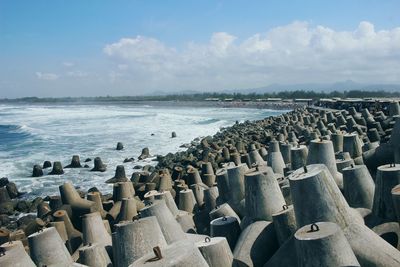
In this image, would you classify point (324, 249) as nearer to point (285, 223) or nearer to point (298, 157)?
point (285, 223)

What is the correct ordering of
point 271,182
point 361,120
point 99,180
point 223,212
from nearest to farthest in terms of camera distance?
point 271,182 < point 223,212 < point 361,120 < point 99,180

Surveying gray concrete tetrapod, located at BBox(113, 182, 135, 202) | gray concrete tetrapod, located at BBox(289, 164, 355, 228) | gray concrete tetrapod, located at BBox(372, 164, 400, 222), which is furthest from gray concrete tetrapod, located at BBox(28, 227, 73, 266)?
gray concrete tetrapod, located at BBox(113, 182, 135, 202)

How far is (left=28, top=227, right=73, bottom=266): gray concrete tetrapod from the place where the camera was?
5.27 m

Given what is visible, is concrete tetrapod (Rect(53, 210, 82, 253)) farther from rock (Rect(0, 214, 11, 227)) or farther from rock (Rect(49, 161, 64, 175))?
rock (Rect(49, 161, 64, 175))

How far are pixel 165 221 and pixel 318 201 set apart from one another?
76.2 inches

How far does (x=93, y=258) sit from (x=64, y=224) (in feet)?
9.44

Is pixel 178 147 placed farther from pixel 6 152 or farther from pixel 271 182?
pixel 271 182

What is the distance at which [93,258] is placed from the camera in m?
5.50

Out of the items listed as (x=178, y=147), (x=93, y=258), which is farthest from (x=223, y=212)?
(x=178, y=147)

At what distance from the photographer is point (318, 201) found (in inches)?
164

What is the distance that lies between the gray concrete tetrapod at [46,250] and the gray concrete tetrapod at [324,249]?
3.06 meters

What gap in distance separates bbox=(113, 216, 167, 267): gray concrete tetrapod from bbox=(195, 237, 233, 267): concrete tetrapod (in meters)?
0.44

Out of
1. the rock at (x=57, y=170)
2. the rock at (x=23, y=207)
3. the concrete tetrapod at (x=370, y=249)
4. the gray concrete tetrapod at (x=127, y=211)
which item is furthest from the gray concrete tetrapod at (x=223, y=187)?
the rock at (x=57, y=170)

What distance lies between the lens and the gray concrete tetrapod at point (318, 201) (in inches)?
164
